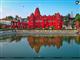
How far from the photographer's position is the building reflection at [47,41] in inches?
92.0

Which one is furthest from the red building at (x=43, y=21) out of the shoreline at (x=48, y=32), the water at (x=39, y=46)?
the water at (x=39, y=46)

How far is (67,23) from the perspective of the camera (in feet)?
8.17

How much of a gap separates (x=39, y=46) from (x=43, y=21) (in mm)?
391

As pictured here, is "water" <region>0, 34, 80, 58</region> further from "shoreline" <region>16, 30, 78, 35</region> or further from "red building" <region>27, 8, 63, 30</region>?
"red building" <region>27, 8, 63, 30</region>

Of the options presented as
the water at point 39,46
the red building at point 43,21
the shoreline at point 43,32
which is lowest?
the water at point 39,46

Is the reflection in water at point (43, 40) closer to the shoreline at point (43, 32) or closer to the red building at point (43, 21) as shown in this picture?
the shoreline at point (43, 32)

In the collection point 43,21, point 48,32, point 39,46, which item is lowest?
point 39,46

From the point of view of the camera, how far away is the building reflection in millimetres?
2336

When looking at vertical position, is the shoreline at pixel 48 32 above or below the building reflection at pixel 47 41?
above

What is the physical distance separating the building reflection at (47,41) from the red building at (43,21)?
0.60ft

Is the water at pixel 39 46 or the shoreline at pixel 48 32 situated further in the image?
the shoreline at pixel 48 32

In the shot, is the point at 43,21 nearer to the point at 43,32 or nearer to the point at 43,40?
the point at 43,32

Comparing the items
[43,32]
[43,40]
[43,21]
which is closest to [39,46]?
[43,40]

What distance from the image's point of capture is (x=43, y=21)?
2.42 m
